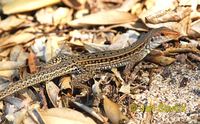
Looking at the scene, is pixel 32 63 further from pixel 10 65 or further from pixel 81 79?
pixel 81 79

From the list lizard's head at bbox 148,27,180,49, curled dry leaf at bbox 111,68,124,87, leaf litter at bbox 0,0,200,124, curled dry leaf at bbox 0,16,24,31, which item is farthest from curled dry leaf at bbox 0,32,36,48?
lizard's head at bbox 148,27,180,49

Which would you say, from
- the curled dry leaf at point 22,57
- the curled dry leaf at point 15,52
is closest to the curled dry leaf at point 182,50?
the curled dry leaf at point 22,57

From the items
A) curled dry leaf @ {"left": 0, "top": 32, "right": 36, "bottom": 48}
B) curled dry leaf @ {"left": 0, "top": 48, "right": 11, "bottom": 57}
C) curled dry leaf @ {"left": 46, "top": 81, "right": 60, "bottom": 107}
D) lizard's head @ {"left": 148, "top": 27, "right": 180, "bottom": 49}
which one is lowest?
curled dry leaf @ {"left": 46, "top": 81, "right": 60, "bottom": 107}

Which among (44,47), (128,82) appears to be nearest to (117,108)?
(128,82)

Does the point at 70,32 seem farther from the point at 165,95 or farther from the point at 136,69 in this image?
the point at 165,95

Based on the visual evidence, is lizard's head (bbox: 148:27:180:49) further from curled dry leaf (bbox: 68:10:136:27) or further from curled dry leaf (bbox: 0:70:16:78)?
curled dry leaf (bbox: 0:70:16:78)
